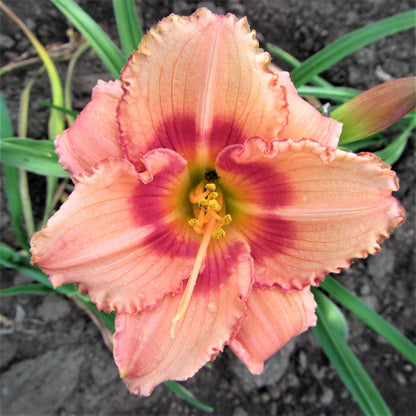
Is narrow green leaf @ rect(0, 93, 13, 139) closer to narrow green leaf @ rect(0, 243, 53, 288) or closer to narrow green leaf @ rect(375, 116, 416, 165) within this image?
narrow green leaf @ rect(0, 243, 53, 288)

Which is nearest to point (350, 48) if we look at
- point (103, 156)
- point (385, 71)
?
point (385, 71)

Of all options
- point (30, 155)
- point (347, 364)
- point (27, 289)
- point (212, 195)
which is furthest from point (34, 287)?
point (347, 364)

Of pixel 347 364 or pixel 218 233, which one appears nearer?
pixel 218 233

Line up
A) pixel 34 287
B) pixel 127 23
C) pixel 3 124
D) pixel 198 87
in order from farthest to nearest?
pixel 34 287
pixel 3 124
pixel 127 23
pixel 198 87

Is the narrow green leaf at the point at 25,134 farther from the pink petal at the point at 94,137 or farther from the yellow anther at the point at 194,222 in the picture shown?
the yellow anther at the point at 194,222

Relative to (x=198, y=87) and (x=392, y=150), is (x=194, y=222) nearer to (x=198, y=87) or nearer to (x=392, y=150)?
(x=198, y=87)

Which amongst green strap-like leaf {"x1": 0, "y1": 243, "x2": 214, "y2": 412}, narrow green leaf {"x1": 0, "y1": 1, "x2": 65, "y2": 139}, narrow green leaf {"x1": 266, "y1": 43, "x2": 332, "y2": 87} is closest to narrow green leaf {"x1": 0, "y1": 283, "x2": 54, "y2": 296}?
green strap-like leaf {"x1": 0, "y1": 243, "x2": 214, "y2": 412}

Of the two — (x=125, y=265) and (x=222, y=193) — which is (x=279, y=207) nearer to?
(x=222, y=193)
